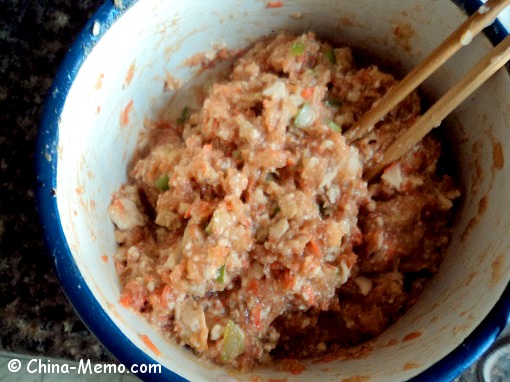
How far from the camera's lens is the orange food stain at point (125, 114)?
1.49 metres

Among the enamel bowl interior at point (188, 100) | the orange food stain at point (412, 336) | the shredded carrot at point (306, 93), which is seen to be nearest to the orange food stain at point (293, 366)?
the enamel bowl interior at point (188, 100)

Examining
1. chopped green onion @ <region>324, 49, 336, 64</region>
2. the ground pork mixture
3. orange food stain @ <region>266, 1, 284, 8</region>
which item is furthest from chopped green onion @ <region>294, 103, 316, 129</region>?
orange food stain @ <region>266, 1, 284, 8</region>

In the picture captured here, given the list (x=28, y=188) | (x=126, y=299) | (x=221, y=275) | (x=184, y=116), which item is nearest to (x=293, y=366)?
(x=221, y=275)

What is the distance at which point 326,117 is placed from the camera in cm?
145

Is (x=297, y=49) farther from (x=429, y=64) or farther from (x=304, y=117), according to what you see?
(x=429, y=64)

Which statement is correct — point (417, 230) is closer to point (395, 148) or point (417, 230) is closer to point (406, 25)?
point (395, 148)

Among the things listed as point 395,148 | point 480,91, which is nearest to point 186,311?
point 395,148

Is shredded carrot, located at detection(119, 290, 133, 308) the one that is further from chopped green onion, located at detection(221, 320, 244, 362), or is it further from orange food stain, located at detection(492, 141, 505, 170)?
orange food stain, located at detection(492, 141, 505, 170)

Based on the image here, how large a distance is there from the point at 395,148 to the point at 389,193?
116mm

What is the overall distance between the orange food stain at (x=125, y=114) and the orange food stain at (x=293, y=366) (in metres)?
0.76

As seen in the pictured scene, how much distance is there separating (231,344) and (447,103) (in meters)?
0.76

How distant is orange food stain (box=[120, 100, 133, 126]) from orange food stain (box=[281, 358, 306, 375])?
760 millimetres

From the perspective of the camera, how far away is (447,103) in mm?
1298

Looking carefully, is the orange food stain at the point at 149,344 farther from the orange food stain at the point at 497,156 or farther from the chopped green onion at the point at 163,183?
the orange food stain at the point at 497,156
